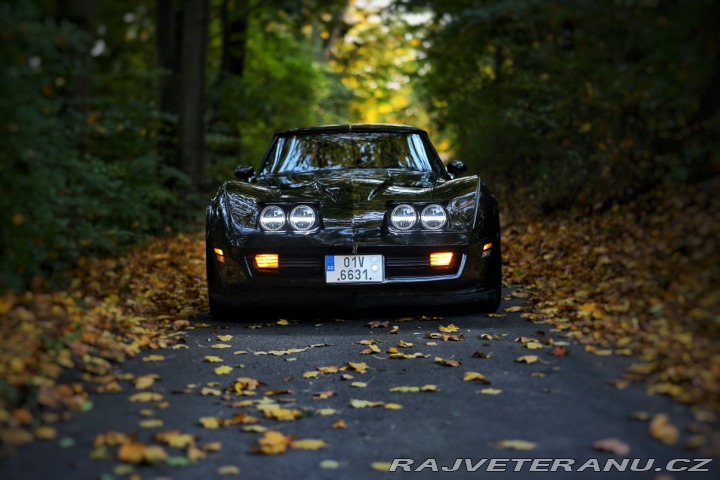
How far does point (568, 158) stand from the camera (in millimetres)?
13391

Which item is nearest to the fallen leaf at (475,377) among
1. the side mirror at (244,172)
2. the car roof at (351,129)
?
the side mirror at (244,172)

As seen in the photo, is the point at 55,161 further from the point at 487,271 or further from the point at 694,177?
the point at 694,177

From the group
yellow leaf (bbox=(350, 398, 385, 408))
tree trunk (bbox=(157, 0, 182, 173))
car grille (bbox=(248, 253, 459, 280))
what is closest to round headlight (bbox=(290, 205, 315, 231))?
car grille (bbox=(248, 253, 459, 280))

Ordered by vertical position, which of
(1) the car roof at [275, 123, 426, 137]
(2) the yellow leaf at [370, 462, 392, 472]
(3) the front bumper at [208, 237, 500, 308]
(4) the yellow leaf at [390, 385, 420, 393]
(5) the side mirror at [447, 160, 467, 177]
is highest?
(1) the car roof at [275, 123, 426, 137]

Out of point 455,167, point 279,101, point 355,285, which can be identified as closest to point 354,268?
point 355,285

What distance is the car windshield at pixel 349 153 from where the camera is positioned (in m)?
8.11

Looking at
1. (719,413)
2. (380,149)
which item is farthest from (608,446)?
(380,149)

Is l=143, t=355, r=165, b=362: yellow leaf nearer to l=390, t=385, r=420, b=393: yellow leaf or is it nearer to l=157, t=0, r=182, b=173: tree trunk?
l=390, t=385, r=420, b=393: yellow leaf

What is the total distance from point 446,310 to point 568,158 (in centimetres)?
663

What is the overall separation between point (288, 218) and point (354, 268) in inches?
23.9

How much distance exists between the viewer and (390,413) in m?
4.59

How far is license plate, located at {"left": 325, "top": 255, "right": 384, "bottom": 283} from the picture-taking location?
6.67 m

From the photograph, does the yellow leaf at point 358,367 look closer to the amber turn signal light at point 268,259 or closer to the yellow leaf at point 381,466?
the amber turn signal light at point 268,259

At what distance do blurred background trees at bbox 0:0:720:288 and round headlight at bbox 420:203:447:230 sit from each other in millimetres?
1694
